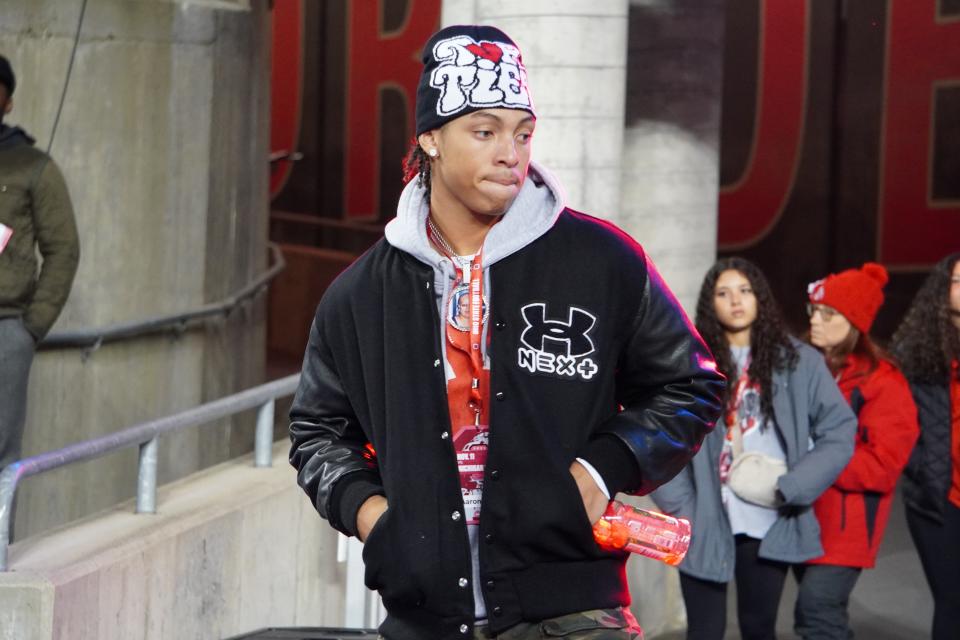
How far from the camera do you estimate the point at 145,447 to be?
19.7 ft

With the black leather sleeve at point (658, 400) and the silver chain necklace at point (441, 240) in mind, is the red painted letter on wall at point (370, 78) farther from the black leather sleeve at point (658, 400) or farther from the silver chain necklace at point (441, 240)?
the black leather sleeve at point (658, 400)

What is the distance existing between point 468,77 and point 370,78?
17755 mm

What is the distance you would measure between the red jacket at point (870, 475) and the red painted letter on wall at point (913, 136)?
9.37 m

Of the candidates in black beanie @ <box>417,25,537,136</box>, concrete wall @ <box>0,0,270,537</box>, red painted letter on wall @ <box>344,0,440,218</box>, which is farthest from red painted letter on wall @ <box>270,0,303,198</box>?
black beanie @ <box>417,25,537,136</box>

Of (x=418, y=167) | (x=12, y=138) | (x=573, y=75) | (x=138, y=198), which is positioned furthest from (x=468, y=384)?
(x=138, y=198)

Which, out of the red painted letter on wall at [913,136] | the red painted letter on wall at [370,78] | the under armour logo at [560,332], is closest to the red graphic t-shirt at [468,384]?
the under armour logo at [560,332]

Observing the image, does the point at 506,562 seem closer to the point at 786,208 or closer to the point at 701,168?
the point at 701,168

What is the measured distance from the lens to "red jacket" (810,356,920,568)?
740 cm

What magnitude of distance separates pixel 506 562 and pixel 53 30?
21.6 feet

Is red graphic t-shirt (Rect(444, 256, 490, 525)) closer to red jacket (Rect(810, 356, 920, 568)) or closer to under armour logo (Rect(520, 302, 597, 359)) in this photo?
under armour logo (Rect(520, 302, 597, 359))

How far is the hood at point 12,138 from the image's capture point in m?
7.66

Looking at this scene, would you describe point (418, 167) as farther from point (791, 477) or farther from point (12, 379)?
point (12, 379)

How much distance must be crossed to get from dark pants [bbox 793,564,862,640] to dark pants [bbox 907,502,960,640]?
441 mm

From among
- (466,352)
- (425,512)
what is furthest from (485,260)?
(425,512)
